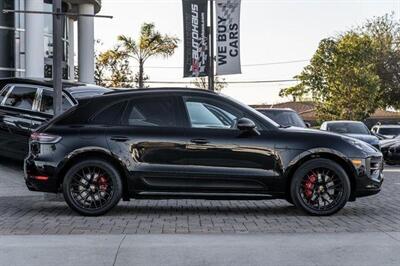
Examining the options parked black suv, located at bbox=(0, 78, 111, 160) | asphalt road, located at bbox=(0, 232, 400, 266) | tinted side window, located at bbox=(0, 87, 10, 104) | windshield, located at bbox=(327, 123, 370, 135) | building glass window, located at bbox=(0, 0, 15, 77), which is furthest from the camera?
building glass window, located at bbox=(0, 0, 15, 77)

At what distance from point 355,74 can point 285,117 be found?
3528 centimetres

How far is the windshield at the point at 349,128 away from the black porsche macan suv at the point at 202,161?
1232 centimetres

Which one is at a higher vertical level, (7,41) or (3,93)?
(7,41)

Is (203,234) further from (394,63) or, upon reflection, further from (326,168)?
(394,63)

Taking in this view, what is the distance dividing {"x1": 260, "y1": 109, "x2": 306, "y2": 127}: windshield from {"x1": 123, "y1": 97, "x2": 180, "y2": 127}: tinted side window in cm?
707

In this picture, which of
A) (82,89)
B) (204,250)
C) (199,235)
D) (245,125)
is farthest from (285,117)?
(204,250)

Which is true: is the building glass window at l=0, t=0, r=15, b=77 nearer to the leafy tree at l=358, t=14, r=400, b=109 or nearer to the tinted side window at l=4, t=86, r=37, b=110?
the tinted side window at l=4, t=86, r=37, b=110

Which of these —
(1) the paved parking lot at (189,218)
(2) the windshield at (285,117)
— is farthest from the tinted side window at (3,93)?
(2) the windshield at (285,117)

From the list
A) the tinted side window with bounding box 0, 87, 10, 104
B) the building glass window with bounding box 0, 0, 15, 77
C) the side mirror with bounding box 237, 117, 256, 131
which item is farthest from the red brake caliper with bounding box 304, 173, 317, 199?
the building glass window with bounding box 0, 0, 15, 77

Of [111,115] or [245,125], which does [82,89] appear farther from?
[245,125]

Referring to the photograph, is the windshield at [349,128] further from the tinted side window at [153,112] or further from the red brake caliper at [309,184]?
the tinted side window at [153,112]

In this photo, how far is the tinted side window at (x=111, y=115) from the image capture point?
8.58 metres

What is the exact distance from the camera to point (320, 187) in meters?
8.46

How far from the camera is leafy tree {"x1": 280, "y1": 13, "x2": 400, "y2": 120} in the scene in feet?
163
